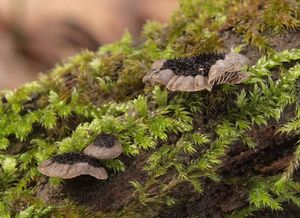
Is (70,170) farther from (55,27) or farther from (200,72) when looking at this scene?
(55,27)

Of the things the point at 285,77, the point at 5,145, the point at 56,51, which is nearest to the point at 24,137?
the point at 5,145

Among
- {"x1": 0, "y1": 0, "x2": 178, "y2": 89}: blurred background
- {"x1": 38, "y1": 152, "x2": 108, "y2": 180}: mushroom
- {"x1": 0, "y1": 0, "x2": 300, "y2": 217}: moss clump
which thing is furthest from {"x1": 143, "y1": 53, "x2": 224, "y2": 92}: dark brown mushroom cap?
{"x1": 0, "y1": 0, "x2": 178, "y2": 89}: blurred background

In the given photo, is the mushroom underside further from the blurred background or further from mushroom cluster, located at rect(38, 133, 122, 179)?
the blurred background

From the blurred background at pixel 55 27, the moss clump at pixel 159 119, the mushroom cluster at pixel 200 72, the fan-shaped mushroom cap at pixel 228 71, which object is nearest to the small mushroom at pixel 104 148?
the moss clump at pixel 159 119

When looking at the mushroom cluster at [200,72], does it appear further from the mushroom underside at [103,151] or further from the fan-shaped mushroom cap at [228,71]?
the mushroom underside at [103,151]

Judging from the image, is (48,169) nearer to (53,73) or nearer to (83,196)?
(83,196)

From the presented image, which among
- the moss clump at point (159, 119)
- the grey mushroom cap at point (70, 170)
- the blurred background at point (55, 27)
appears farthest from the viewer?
the blurred background at point (55, 27)
